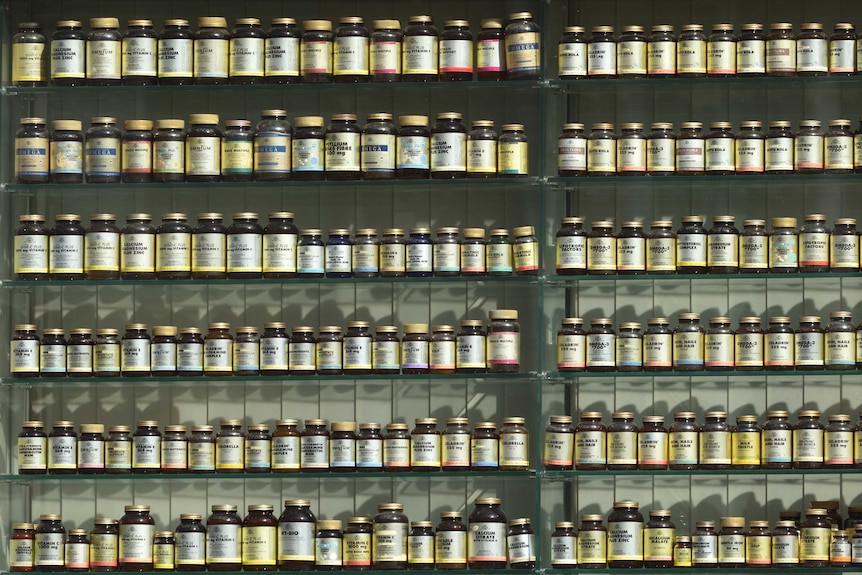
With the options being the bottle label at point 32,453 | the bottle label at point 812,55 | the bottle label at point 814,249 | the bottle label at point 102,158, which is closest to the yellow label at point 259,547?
the bottle label at point 32,453

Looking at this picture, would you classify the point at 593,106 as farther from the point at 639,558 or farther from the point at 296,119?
the point at 639,558

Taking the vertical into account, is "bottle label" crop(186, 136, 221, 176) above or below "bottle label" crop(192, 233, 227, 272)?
above

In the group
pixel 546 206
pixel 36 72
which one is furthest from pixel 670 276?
pixel 36 72

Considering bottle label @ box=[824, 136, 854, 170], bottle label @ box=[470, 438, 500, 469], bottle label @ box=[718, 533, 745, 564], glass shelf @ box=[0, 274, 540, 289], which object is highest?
bottle label @ box=[824, 136, 854, 170]

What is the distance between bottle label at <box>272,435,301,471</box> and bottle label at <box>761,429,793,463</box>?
1342 mm

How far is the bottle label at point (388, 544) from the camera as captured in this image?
3758 mm

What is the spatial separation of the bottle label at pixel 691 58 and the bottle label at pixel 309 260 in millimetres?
1179

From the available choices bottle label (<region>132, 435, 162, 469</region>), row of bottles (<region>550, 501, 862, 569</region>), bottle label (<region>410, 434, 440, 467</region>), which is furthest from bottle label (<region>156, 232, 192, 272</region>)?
→ row of bottles (<region>550, 501, 862, 569</region>)

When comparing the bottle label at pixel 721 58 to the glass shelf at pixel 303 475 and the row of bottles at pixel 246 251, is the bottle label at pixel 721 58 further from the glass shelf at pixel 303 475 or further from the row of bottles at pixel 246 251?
the glass shelf at pixel 303 475

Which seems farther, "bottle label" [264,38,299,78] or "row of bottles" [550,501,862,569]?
"bottle label" [264,38,299,78]

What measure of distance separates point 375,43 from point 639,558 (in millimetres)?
1665

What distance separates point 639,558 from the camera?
12.3ft

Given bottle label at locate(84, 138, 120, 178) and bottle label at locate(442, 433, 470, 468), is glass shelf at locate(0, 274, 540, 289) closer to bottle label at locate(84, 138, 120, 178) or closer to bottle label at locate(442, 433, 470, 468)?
bottle label at locate(84, 138, 120, 178)

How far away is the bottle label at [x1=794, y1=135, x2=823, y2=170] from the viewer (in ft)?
12.6
